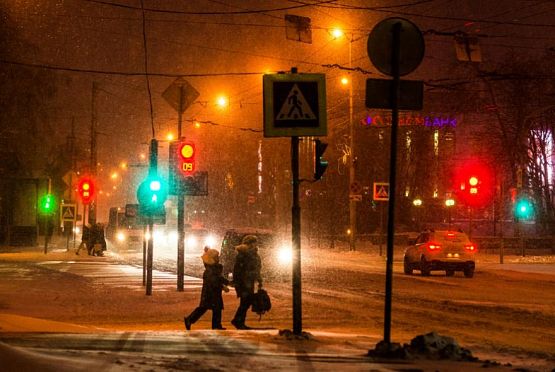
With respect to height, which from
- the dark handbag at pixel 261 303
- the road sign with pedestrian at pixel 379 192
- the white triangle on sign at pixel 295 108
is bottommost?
the dark handbag at pixel 261 303

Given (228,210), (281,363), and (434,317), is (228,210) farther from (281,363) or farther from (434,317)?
(281,363)

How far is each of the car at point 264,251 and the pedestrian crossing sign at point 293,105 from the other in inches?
644

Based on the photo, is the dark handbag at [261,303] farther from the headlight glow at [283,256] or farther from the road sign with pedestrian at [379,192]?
the road sign with pedestrian at [379,192]

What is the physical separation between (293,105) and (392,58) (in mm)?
1862

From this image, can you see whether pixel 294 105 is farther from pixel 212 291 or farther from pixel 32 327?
pixel 32 327

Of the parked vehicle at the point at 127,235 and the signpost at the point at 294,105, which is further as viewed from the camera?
the parked vehicle at the point at 127,235

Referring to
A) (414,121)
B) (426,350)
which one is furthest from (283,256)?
(414,121)

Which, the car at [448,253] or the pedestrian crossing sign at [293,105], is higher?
the pedestrian crossing sign at [293,105]

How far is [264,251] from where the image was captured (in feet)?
93.8

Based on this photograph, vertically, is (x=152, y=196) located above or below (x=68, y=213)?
above

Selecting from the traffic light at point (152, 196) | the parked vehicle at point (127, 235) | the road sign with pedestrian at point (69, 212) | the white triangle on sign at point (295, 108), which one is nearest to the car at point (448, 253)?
the traffic light at point (152, 196)

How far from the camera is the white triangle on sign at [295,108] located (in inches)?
392

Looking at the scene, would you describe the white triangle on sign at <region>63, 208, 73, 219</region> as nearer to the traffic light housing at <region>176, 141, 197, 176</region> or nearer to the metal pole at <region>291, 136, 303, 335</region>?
the traffic light housing at <region>176, 141, 197, 176</region>

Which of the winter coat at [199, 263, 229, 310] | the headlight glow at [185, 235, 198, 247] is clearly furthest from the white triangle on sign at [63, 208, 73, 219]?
the winter coat at [199, 263, 229, 310]
